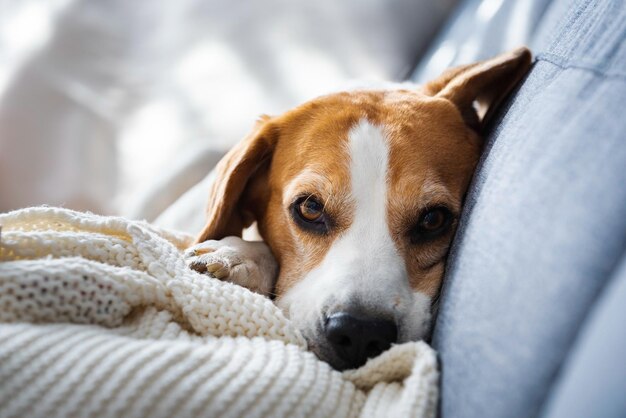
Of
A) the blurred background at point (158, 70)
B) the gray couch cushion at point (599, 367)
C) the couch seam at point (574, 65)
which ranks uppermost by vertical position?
the couch seam at point (574, 65)

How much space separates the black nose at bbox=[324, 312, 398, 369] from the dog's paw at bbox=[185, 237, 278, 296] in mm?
279

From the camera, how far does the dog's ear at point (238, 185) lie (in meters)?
1.49

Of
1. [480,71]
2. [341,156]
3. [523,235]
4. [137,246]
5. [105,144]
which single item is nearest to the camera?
[523,235]

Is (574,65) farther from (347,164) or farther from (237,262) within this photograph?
(237,262)

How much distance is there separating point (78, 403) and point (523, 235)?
2.14ft

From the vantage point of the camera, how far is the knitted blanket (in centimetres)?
78

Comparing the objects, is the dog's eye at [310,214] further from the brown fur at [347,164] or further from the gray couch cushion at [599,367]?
the gray couch cushion at [599,367]

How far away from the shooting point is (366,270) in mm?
1196

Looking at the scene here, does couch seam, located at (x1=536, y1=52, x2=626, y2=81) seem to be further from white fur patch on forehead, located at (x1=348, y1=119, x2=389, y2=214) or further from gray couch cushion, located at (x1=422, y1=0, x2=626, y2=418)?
white fur patch on forehead, located at (x1=348, y1=119, x2=389, y2=214)

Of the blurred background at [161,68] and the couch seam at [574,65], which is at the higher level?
the couch seam at [574,65]

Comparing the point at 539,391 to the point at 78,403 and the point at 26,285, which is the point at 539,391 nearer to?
the point at 78,403

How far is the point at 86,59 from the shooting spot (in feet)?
9.65

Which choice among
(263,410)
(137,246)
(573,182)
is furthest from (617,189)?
(137,246)

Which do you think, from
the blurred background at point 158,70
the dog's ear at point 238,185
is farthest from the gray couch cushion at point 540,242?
the blurred background at point 158,70
